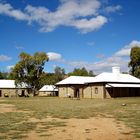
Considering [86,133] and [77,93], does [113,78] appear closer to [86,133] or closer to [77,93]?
[77,93]

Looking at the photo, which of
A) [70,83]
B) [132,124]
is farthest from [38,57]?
[132,124]

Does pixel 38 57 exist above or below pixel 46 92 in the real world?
above

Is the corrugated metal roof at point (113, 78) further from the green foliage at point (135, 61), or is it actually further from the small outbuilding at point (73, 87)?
the green foliage at point (135, 61)

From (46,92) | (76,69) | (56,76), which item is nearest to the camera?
(56,76)

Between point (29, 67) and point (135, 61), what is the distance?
26.0 meters

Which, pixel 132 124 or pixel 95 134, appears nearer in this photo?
pixel 95 134

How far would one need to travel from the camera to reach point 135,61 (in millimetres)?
84438

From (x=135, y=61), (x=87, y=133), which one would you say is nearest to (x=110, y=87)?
(x=135, y=61)

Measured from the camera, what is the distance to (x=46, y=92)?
4144 inches

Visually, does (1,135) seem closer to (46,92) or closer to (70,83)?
(70,83)

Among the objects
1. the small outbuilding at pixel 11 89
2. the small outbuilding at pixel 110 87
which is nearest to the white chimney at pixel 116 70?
the small outbuilding at pixel 110 87

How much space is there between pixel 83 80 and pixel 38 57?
13835mm

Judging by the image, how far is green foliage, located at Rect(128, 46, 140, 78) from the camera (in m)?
83.2

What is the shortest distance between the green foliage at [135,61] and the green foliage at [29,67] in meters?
21.2
